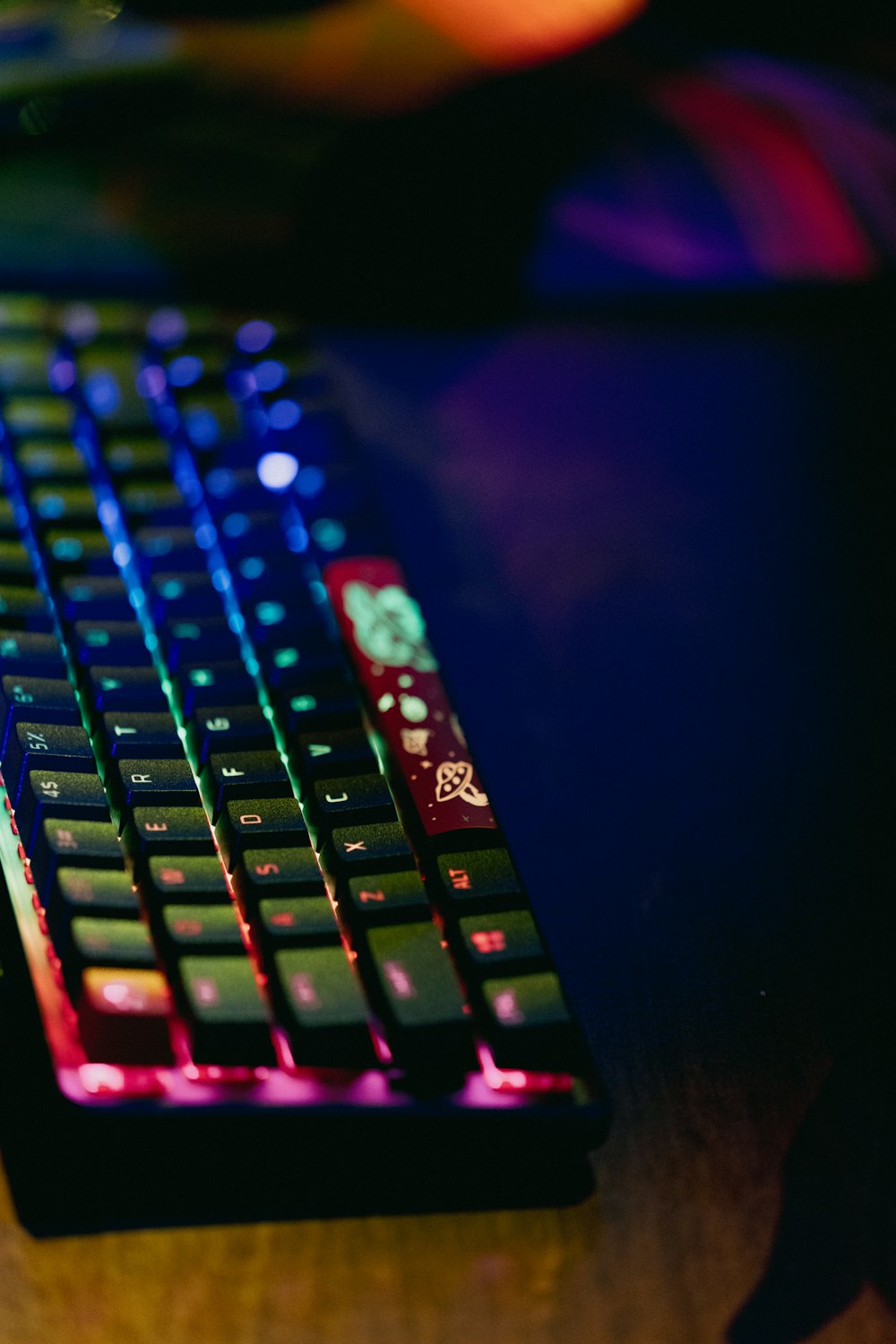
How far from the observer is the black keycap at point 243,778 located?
0.38 meters

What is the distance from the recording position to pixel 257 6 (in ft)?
2.50

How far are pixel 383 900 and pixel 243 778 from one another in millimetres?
60

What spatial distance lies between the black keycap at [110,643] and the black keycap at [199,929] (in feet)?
0.35

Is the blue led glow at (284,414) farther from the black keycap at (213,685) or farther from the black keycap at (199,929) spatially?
the black keycap at (199,929)

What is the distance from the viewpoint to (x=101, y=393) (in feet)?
1.76

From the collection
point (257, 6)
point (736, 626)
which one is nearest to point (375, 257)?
point (257, 6)

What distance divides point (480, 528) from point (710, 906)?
0.73ft

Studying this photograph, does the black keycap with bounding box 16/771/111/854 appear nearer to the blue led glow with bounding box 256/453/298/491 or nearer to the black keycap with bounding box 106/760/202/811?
the black keycap with bounding box 106/760/202/811

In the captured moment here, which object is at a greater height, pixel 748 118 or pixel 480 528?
pixel 748 118

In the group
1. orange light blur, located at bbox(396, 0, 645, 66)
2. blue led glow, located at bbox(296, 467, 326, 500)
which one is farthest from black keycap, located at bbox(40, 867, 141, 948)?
orange light blur, located at bbox(396, 0, 645, 66)

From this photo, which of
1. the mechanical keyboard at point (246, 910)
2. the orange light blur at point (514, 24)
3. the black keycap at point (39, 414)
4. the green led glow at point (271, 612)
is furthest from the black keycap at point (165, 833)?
the orange light blur at point (514, 24)

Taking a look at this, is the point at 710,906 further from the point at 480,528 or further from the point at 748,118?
the point at 748,118

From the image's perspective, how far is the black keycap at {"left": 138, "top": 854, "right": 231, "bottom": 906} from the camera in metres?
0.35

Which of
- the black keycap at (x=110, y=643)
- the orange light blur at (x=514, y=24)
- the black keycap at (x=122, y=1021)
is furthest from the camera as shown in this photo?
the orange light blur at (x=514, y=24)
